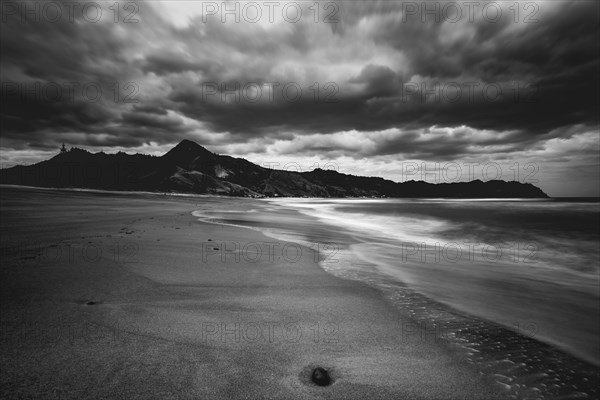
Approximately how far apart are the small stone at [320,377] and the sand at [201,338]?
60 millimetres

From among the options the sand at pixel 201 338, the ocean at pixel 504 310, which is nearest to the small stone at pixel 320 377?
the sand at pixel 201 338

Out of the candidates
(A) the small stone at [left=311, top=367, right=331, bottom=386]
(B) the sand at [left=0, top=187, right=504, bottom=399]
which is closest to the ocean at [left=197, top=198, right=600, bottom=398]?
(B) the sand at [left=0, top=187, right=504, bottom=399]

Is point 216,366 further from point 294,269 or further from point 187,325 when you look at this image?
point 294,269

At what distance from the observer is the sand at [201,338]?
2377mm

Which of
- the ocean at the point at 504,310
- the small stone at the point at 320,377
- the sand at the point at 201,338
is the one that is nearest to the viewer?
the sand at the point at 201,338

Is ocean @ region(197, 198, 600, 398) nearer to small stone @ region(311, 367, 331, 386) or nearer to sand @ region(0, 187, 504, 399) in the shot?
sand @ region(0, 187, 504, 399)

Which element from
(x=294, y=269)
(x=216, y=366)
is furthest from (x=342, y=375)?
(x=294, y=269)

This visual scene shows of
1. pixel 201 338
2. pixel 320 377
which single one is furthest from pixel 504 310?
pixel 201 338

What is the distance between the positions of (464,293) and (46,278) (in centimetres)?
823

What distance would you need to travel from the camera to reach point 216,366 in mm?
2656

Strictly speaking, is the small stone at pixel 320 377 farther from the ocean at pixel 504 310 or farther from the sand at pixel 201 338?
the ocean at pixel 504 310

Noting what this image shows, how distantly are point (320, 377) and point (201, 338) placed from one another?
1.52m

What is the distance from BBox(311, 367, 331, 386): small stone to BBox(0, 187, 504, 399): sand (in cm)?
6

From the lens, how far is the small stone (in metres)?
2.51
